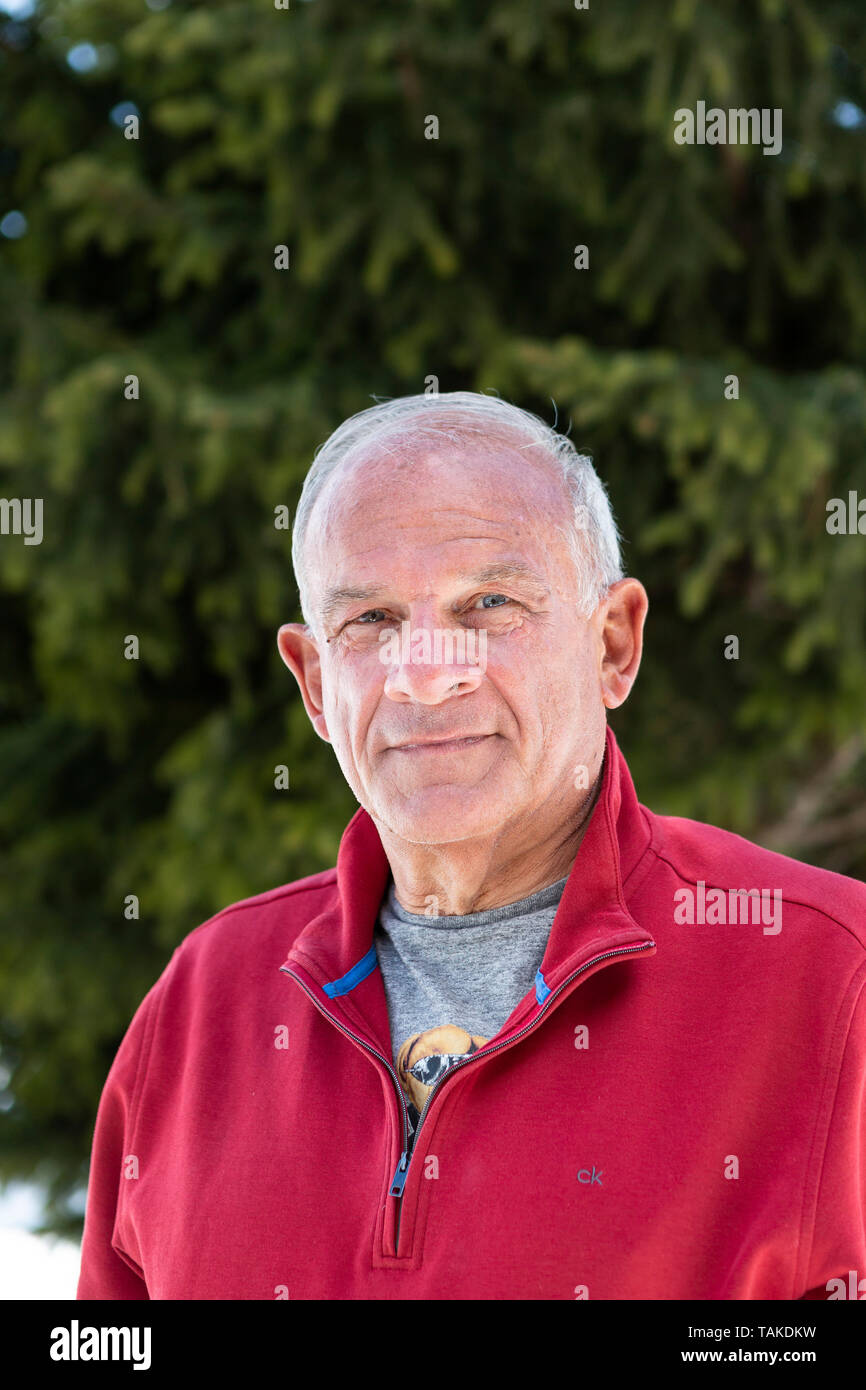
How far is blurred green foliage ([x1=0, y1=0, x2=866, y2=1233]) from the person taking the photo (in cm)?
375

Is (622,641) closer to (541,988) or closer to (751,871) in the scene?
(751,871)

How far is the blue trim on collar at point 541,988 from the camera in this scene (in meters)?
1.34

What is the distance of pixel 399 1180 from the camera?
1.34m

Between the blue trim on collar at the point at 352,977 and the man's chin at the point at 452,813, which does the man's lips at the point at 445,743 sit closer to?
the man's chin at the point at 452,813

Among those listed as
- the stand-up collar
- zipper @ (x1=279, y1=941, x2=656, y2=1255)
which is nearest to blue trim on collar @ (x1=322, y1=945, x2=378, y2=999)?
the stand-up collar

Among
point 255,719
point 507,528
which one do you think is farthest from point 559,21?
point 507,528

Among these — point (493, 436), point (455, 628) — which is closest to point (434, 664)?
point (455, 628)

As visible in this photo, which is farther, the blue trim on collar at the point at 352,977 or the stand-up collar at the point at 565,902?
the blue trim on collar at the point at 352,977

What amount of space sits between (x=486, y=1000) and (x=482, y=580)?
46cm

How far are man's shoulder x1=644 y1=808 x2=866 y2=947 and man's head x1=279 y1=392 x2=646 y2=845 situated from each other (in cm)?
13

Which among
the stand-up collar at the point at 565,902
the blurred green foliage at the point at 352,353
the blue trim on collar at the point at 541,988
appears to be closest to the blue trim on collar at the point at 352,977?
the stand-up collar at the point at 565,902

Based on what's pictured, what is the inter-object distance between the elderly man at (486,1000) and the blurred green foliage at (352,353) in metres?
2.21

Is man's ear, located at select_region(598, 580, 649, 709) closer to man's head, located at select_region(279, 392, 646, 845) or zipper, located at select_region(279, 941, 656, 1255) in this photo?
man's head, located at select_region(279, 392, 646, 845)

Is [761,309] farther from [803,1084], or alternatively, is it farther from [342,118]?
[803,1084]
